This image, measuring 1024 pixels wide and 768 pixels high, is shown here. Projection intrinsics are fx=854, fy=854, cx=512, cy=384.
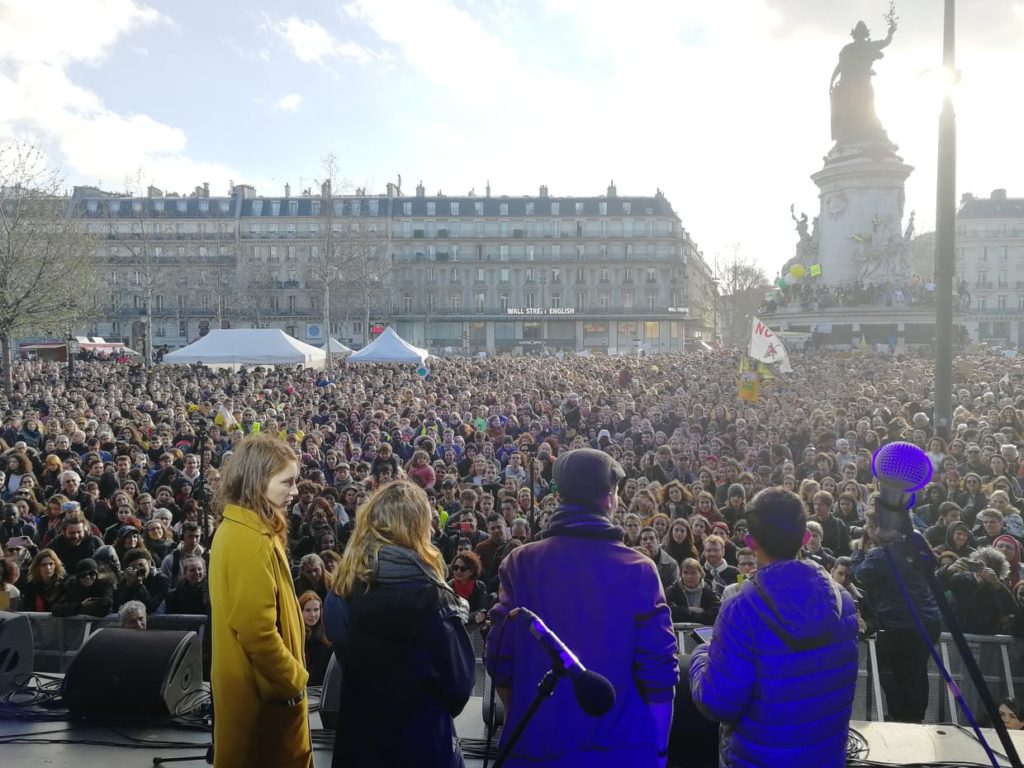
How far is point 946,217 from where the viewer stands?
10.8m

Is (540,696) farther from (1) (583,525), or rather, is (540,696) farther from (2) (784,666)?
(2) (784,666)

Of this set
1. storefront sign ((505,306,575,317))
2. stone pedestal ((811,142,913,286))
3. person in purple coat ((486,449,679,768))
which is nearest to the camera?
person in purple coat ((486,449,679,768))

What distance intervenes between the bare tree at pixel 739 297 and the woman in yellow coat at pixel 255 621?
88.1 metres

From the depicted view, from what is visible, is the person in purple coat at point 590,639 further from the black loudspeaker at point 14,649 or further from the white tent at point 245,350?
the white tent at point 245,350

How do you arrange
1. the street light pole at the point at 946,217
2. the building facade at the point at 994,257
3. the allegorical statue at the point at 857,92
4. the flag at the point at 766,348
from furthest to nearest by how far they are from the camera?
1. the building facade at the point at 994,257
2. the allegorical statue at the point at 857,92
3. the flag at the point at 766,348
4. the street light pole at the point at 946,217

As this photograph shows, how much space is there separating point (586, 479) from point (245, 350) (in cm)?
2383

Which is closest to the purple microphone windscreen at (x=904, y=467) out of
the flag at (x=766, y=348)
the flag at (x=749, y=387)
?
the flag at (x=749, y=387)

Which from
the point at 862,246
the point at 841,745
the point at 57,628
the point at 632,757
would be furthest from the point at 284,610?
the point at 862,246

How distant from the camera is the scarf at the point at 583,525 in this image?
2.83 meters

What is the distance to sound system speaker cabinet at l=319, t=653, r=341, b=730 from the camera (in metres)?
4.44

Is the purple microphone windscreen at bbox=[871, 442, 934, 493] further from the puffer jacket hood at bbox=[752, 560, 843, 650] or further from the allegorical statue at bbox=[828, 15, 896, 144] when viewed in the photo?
the allegorical statue at bbox=[828, 15, 896, 144]

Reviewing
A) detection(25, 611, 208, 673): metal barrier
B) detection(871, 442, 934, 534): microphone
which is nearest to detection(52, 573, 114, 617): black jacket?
detection(25, 611, 208, 673): metal barrier

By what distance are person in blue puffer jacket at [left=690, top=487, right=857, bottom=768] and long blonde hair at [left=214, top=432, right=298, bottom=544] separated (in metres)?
1.70

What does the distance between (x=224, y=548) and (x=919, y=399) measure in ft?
56.3
